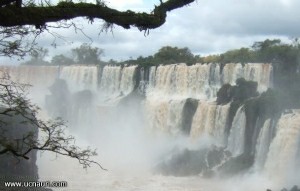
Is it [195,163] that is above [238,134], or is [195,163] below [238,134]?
below

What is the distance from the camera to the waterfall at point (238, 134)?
23016 mm

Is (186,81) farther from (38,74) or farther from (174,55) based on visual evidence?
(174,55)

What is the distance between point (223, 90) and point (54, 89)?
17200mm

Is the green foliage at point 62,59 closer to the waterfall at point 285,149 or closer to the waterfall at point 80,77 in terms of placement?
the waterfall at point 80,77

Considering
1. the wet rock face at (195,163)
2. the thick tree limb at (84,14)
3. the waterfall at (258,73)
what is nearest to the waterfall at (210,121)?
the wet rock face at (195,163)

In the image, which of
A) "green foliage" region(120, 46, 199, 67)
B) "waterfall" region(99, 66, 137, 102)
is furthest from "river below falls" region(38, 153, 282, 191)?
"green foliage" region(120, 46, 199, 67)

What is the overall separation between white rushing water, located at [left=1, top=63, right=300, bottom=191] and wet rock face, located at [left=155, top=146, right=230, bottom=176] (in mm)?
574

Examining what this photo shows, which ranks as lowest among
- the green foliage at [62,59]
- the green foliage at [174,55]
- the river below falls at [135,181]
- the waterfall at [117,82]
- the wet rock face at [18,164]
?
the river below falls at [135,181]

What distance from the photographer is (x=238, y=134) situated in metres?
23.4

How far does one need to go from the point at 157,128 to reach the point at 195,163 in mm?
6626

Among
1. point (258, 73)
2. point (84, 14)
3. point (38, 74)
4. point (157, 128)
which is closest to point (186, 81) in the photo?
point (157, 128)

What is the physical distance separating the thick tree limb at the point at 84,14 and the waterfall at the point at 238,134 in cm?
1959

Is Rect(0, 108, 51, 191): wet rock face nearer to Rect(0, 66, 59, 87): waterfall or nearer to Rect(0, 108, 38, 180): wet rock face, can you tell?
Rect(0, 108, 38, 180): wet rock face

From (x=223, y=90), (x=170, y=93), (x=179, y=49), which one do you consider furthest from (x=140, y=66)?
(x=179, y=49)
